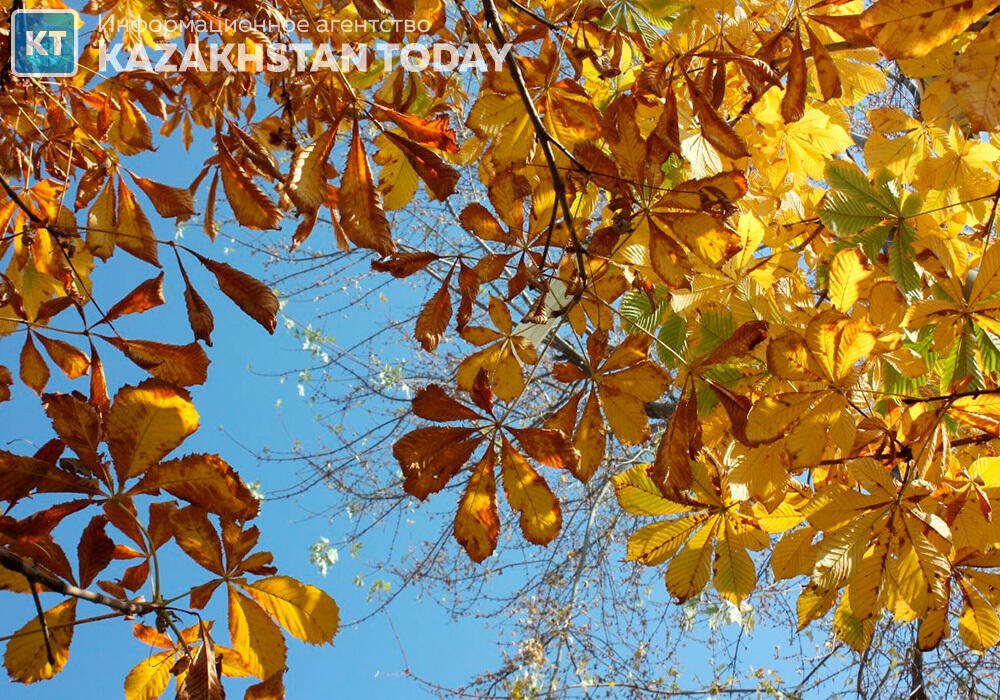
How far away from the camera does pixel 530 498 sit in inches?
30.0

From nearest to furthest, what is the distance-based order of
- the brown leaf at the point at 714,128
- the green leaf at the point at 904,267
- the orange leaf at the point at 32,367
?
the brown leaf at the point at 714,128 < the green leaf at the point at 904,267 < the orange leaf at the point at 32,367

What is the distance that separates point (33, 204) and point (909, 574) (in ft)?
4.39

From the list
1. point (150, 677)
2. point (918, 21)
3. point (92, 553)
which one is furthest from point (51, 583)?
point (918, 21)

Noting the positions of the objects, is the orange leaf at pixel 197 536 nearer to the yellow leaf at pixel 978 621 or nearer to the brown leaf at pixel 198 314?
the brown leaf at pixel 198 314

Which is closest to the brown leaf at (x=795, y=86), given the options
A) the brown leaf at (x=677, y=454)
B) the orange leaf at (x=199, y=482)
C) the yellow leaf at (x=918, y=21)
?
the yellow leaf at (x=918, y=21)

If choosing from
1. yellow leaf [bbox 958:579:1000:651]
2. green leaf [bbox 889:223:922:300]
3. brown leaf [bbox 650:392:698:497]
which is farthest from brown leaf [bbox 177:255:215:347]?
yellow leaf [bbox 958:579:1000:651]

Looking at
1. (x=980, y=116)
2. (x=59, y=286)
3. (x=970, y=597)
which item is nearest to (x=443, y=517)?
(x=59, y=286)

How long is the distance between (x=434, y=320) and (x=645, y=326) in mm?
250

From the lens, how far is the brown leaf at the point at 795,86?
0.77 meters

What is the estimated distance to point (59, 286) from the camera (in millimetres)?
1144

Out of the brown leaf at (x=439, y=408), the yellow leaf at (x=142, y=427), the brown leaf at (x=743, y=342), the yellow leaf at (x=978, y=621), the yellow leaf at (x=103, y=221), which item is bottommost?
the yellow leaf at (x=142, y=427)

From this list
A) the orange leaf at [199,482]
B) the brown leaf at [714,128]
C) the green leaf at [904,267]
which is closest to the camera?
the orange leaf at [199,482]

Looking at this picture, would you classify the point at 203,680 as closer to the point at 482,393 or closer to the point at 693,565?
the point at 482,393

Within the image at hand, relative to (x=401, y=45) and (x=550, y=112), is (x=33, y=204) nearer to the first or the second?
(x=401, y=45)
